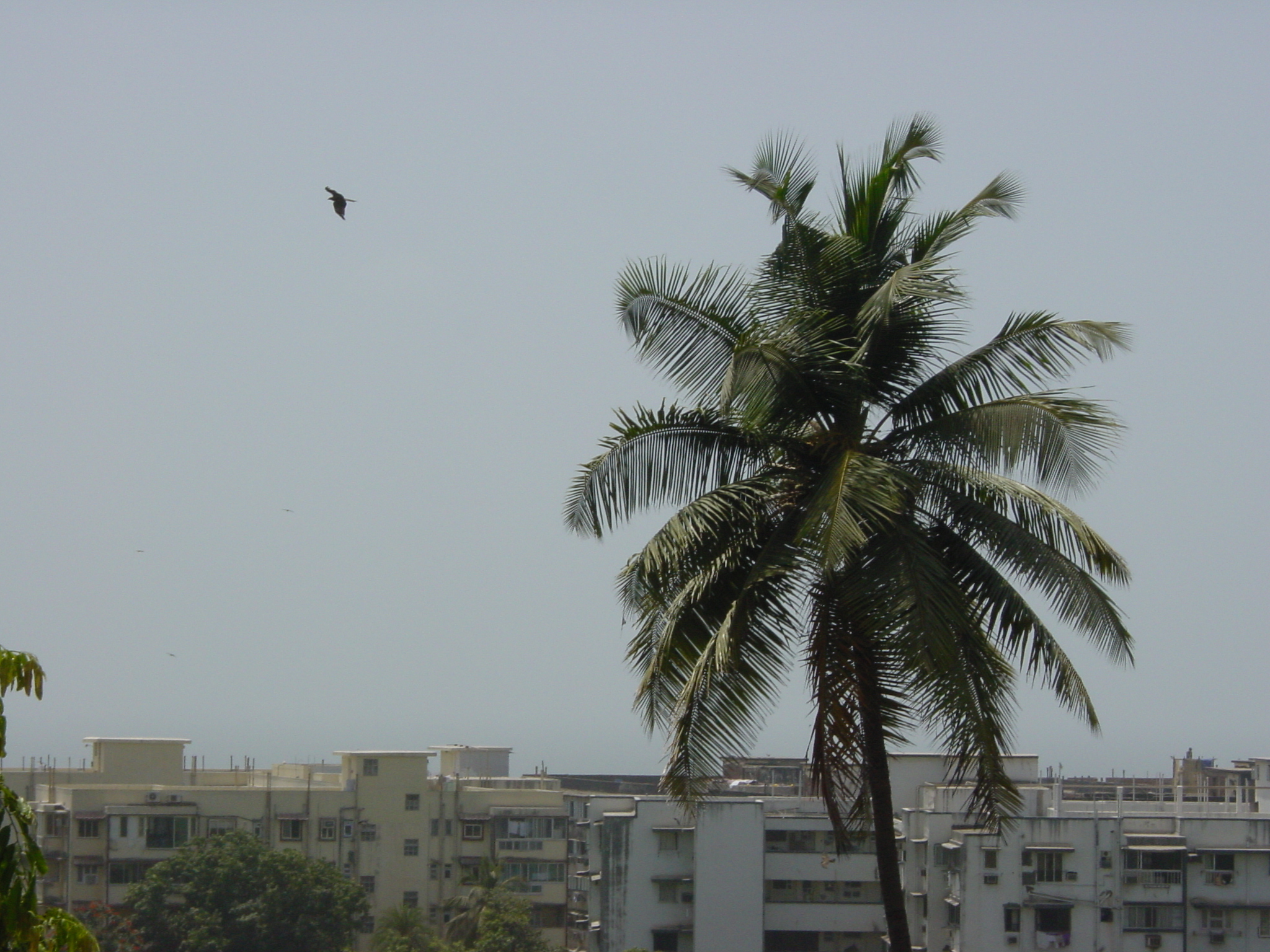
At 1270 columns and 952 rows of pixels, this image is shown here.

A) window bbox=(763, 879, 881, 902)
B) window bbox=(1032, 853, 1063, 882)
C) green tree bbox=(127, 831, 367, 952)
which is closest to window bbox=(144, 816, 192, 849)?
green tree bbox=(127, 831, 367, 952)

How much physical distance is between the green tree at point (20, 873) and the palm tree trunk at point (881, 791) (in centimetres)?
680

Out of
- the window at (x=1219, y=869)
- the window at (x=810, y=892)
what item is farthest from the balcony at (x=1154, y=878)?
the window at (x=810, y=892)

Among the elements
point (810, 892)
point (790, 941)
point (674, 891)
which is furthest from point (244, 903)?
point (810, 892)

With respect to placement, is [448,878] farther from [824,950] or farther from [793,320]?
[793,320]

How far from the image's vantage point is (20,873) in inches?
398

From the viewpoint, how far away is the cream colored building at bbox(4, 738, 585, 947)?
77.8m

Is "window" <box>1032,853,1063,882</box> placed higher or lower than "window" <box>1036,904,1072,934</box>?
higher

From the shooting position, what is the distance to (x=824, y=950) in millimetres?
75625

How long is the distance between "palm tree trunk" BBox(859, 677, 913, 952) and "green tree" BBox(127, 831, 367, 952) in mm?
58209

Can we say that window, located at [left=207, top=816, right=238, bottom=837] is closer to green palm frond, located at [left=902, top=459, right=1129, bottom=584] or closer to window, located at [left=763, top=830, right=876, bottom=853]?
window, located at [left=763, top=830, right=876, bottom=853]

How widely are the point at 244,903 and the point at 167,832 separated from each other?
10.4 m

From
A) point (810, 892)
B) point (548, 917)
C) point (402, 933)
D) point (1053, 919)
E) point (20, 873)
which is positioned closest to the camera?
point (20, 873)

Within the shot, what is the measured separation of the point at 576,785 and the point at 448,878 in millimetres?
39824

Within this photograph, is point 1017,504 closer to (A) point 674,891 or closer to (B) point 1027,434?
(B) point 1027,434
